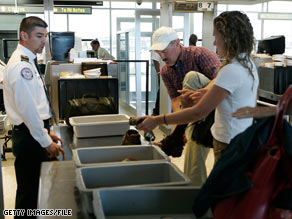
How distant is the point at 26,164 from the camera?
251 centimetres

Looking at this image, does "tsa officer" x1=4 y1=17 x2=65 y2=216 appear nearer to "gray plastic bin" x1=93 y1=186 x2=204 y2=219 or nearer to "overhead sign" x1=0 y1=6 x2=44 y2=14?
"gray plastic bin" x1=93 y1=186 x2=204 y2=219

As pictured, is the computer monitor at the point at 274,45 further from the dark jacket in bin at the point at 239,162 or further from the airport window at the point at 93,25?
the airport window at the point at 93,25

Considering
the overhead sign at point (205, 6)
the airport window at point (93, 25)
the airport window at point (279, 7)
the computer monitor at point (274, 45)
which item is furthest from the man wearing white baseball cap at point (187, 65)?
the airport window at point (279, 7)

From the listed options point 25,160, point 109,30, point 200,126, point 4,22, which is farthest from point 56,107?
point 109,30

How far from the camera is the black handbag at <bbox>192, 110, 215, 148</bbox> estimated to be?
2.52 metres

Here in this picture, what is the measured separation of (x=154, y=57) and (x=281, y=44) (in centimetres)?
231

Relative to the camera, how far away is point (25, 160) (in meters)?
2.51

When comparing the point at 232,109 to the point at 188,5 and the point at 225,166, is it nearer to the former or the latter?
the point at 225,166

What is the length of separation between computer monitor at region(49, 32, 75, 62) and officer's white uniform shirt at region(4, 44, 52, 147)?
2.66 meters

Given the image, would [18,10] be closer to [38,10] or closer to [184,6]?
[38,10]

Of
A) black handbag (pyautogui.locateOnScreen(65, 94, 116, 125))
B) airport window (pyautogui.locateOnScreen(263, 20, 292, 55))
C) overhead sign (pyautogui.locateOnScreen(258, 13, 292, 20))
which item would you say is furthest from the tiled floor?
airport window (pyautogui.locateOnScreen(263, 20, 292, 55))

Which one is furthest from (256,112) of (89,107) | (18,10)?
(18,10)

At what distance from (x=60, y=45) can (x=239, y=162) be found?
14.3 ft

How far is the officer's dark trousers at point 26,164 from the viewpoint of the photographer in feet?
8.11
